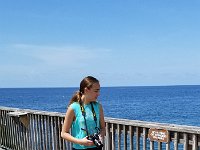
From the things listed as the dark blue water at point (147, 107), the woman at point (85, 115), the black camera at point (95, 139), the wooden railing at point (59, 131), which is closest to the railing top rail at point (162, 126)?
the wooden railing at point (59, 131)

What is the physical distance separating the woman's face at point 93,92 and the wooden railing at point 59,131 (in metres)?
1.50

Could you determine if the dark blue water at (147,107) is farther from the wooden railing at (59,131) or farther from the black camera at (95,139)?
the black camera at (95,139)

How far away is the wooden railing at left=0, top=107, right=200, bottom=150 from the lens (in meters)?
4.70

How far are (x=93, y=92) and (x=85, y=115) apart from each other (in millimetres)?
267

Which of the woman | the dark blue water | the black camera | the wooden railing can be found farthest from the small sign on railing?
the dark blue water

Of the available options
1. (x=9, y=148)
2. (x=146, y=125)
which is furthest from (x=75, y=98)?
(x=9, y=148)

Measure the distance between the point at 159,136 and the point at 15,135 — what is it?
4025 millimetres

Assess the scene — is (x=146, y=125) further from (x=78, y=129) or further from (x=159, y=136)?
(x=78, y=129)

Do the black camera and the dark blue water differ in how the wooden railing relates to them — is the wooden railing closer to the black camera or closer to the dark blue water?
the black camera

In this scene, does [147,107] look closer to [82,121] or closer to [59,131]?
[59,131]

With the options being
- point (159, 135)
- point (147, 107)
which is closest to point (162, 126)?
point (159, 135)

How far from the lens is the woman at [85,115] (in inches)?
145

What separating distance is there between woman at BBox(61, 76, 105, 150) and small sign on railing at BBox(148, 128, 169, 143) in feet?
4.31

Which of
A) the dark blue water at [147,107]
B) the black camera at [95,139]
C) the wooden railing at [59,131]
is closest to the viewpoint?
the black camera at [95,139]
